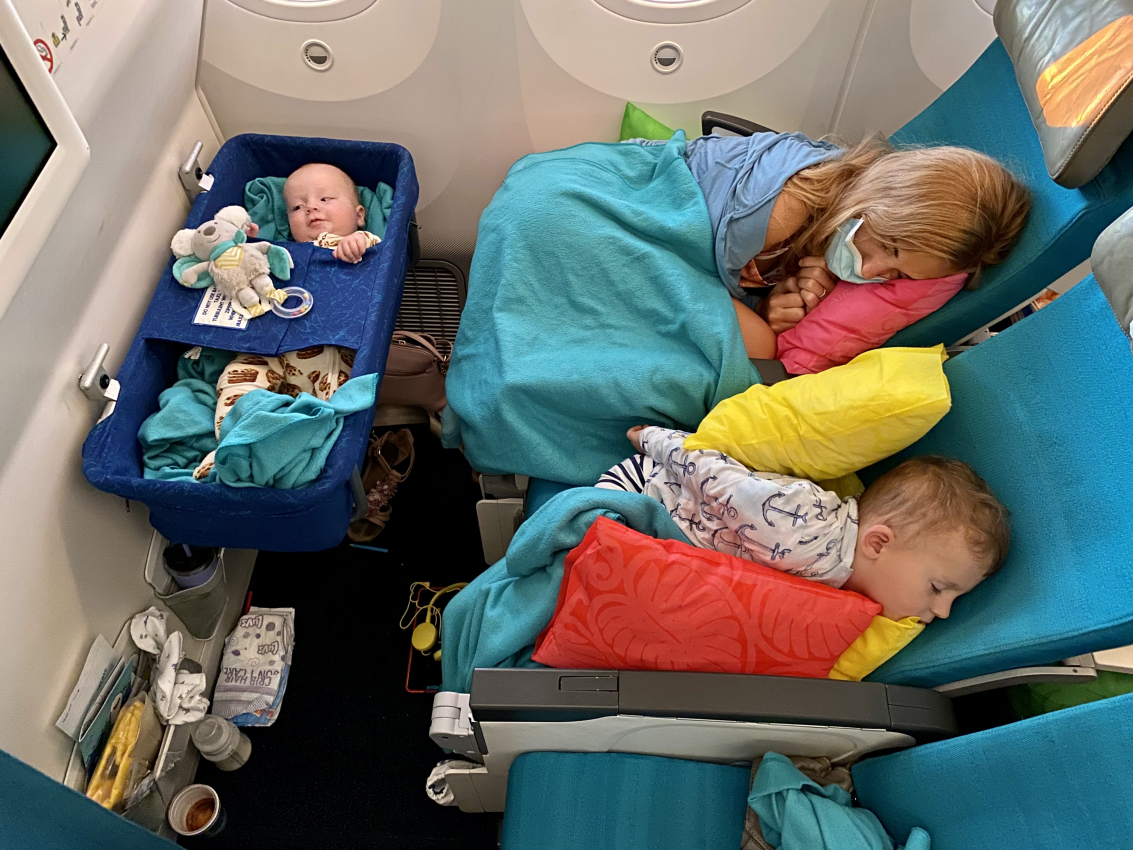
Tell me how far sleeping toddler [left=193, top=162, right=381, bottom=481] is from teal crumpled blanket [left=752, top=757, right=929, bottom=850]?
103 centimetres

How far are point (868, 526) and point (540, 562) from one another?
530mm

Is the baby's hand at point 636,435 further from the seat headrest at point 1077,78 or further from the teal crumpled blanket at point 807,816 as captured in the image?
the seat headrest at point 1077,78

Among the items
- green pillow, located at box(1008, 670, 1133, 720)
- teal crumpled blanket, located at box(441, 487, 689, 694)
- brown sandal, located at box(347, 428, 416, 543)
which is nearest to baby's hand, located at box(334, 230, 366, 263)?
brown sandal, located at box(347, 428, 416, 543)

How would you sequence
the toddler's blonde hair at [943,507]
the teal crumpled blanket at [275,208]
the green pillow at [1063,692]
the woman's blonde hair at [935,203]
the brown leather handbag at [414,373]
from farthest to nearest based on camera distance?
the brown leather handbag at [414,373]
the teal crumpled blanket at [275,208]
the woman's blonde hair at [935,203]
the toddler's blonde hair at [943,507]
the green pillow at [1063,692]

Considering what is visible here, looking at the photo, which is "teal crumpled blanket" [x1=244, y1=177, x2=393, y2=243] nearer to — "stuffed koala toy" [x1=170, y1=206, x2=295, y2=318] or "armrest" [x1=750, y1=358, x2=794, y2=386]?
"stuffed koala toy" [x1=170, y1=206, x2=295, y2=318]

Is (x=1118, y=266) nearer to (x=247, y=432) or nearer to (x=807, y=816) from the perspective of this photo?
(x=807, y=816)

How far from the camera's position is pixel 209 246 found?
1486 mm

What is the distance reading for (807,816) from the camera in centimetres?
108

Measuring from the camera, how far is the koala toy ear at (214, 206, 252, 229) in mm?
1559

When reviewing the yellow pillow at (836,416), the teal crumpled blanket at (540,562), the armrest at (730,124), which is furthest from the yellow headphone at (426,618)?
the armrest at (730,124)

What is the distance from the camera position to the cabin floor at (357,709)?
1623mm

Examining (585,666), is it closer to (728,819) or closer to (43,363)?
(728,819)

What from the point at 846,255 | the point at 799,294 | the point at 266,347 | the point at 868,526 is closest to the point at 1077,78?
the point at 846,255

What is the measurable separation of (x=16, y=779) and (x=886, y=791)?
3.73ft
